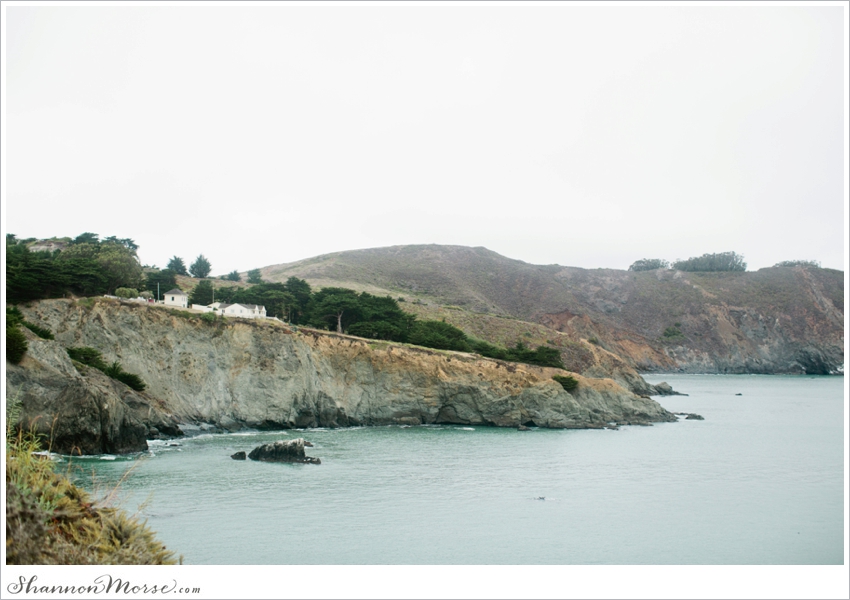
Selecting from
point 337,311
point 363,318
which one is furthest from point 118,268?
point 363,318

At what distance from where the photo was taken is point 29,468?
617cm

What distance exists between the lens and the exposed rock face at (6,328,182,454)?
23.5 m

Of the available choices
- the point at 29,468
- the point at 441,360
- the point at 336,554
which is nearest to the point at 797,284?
the point at 441,360

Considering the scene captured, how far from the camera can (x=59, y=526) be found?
600cm

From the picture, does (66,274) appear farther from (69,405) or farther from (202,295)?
(202,295)

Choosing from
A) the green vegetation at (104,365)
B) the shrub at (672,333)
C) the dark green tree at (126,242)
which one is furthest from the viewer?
the shrub at (672,333)

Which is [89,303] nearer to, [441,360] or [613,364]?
[441,360]

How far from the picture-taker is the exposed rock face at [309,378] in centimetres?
3403

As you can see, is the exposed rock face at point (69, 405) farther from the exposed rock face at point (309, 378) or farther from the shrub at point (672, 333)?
the shrub at point (672, 333)

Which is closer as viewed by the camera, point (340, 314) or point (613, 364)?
point (340, 314)

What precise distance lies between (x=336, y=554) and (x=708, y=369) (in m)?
116

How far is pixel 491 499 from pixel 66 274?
2722cm

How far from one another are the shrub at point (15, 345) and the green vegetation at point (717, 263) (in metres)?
146

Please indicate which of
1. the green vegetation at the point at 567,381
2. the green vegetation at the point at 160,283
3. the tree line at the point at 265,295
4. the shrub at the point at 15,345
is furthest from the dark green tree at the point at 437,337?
the shrub at the point at 15,345
